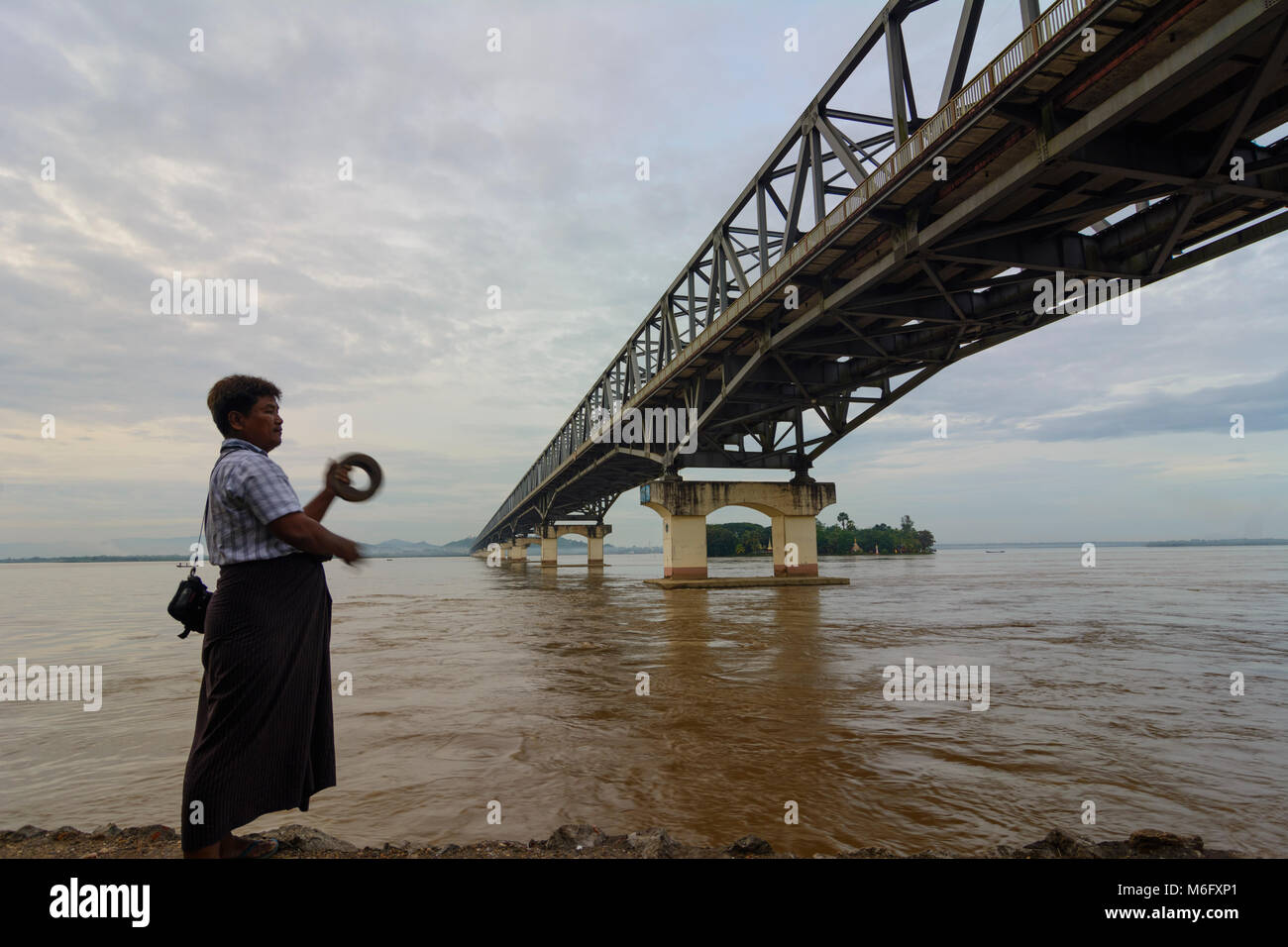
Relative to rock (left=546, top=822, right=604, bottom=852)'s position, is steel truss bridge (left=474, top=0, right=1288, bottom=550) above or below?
above

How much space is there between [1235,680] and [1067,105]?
8771 millimetres

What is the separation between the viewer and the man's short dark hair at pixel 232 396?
108 inches

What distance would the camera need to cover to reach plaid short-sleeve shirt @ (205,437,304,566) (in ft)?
8.13

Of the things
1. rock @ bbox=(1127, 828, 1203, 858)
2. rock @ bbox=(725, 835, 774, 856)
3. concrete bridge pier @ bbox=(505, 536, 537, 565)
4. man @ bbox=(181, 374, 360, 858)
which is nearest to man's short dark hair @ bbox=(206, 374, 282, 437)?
man @ bbox=(181, 374, 360, 858)

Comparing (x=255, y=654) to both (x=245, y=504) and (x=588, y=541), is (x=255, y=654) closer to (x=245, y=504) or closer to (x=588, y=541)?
(x=245, y=504)

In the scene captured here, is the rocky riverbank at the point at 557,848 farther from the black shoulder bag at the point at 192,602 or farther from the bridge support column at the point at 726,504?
the bridge support column at the point at 726,504

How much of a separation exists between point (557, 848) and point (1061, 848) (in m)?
2.48

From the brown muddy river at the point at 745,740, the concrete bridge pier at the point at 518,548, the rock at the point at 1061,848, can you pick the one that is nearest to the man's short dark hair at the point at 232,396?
the brown muddy river at the point at 745,740

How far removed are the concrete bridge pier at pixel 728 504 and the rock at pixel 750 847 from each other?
98.8 ft

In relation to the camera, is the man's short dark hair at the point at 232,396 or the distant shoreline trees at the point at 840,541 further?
the distant shoreline trees at the point at 840,541

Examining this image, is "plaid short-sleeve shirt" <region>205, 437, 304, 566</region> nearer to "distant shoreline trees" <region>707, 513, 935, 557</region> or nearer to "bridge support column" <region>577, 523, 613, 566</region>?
"bridge support column" <region>577, 523, 613, 566</region>

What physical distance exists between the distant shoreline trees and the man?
410 ft
